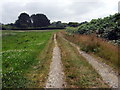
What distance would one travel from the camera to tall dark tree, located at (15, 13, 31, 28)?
426 ft

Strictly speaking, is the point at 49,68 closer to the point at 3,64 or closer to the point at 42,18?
the point at 3,64

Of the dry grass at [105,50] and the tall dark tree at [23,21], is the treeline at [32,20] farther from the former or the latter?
the dry grass at [105,50]

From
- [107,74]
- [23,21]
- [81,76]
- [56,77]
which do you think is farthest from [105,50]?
[23,21]

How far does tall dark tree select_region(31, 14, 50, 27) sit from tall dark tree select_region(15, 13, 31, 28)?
4.09 m

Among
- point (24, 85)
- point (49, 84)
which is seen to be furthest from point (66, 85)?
point (24, 85)

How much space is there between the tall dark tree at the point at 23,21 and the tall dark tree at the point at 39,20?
13.4 ft

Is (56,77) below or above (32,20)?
below

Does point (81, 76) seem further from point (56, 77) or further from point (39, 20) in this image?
point (39, 20)

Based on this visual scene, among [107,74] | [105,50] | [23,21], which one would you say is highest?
[23,21]

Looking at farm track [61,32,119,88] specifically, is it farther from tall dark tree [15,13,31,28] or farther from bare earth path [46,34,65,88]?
tall dark tree [15,13,31,28]

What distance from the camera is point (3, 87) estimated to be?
1292cm

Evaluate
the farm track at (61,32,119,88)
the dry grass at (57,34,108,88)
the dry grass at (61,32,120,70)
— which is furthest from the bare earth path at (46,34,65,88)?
the dry grass at (61,32,120,70)

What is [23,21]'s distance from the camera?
133 metres

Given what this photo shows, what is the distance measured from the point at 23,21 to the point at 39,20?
11441 mm
